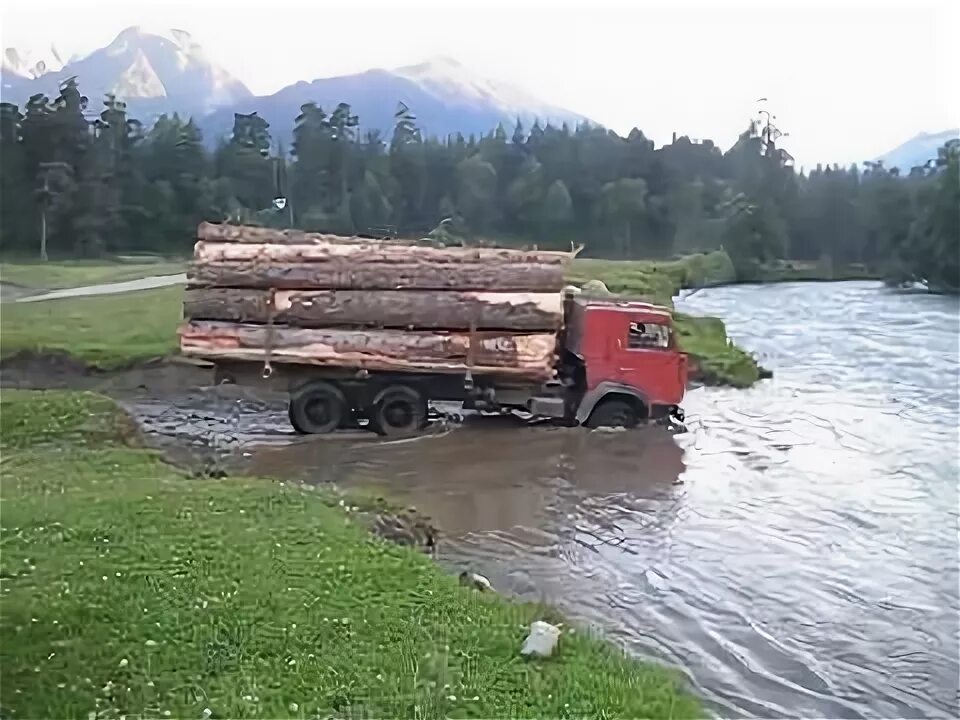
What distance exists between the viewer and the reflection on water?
23.6ft

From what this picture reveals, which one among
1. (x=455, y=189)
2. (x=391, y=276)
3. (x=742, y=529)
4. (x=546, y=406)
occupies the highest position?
(x=455, y=189)

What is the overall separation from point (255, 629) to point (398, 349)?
8456 mm

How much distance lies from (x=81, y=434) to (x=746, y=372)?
44.3 feet

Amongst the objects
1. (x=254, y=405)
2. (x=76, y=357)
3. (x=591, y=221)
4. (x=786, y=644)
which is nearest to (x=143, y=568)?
(x=786, y=644)

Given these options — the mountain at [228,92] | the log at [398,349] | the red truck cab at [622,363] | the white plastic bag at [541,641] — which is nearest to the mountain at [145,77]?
the mountain at [228,92]

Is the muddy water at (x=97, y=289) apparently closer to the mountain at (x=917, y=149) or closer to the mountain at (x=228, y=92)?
the mountain at (x=228, y=92)

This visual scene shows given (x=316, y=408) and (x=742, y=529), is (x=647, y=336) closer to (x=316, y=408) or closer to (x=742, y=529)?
(x=742, y=529)

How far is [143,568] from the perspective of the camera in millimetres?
6520

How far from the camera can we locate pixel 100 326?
1898 centimetres

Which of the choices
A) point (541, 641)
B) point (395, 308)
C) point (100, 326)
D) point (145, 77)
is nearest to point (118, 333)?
point (100, 326)

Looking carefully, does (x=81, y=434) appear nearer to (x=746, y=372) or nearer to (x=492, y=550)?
(x=492, y=550)

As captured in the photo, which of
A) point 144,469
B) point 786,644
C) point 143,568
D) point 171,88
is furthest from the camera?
point 171,88

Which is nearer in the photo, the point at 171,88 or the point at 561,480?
the point at 561,480

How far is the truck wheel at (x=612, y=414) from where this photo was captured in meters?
14.4
